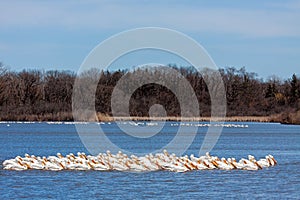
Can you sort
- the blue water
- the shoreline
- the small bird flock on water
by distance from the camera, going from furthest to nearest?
the shoreline < the small bird flock on water < the blue water

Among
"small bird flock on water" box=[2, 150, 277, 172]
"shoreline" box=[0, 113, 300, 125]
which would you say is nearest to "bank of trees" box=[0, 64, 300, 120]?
"shoreline" box=[0, 113, 300, 125]

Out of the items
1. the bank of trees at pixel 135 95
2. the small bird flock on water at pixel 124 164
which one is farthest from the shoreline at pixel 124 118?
the small bird flock on water at pixel 124 164

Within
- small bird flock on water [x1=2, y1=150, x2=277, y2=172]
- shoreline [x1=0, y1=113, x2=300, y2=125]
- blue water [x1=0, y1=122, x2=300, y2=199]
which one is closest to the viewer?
blue water [x1=0, y1=122, x2=300, y2=199]

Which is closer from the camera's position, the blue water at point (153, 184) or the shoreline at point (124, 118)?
the blue water at point (153, 184)

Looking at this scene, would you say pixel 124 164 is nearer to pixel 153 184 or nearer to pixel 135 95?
pixel 153 184

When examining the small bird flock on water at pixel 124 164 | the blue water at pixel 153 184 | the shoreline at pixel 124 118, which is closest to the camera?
the blue water at pixel 153 184

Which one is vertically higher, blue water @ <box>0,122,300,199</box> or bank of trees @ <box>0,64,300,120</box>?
bank of trees @ <box>0,64,300,120</box>

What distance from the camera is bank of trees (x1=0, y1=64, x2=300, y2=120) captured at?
8969 centimetres

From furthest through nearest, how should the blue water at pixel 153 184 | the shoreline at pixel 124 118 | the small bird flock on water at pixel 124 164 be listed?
the shoreline at pixel 124 118
the small bird flock on water at pixel 124 164
the blue water at pixel 153 184

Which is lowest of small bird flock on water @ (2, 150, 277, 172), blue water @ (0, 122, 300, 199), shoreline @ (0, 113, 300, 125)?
blue water @ (0, 122, 300, 199)

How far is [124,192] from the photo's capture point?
968 inches

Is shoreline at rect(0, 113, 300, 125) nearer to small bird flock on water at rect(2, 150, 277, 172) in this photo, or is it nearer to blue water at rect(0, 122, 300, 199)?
small bird flock on water at rect(2, 150, 277, 172)

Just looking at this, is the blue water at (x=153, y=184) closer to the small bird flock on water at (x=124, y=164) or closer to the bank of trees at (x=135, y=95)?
the small bird flock on water at (x=124, y=164)

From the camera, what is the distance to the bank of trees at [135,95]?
89688 millimetres
